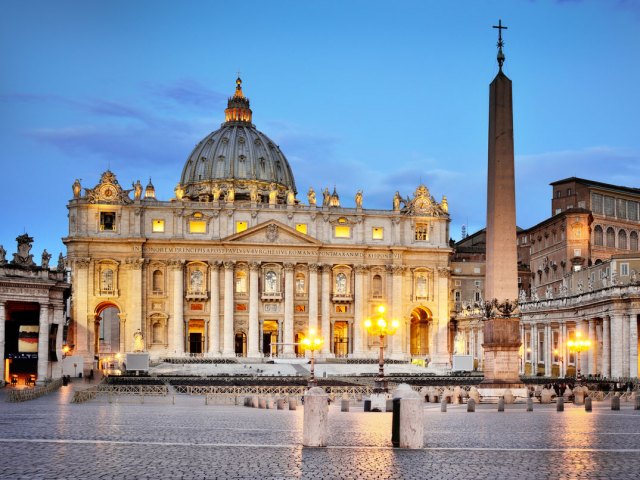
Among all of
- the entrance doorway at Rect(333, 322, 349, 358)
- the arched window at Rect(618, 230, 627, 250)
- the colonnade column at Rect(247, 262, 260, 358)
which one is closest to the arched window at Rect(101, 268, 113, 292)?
the colonnade column at Rect(247, 262, 260, 358)

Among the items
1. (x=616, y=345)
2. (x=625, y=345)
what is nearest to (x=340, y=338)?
(x=616, y=345)

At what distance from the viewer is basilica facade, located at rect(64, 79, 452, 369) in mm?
103688

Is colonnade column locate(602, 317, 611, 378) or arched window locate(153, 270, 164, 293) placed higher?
arched window locate(153, 270, 164, 293)

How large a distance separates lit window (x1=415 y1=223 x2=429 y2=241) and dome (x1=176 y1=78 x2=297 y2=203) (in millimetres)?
26499

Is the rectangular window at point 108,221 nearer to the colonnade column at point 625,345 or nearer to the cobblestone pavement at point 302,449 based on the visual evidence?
the colonnade column at point 625,345

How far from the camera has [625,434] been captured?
2352cm

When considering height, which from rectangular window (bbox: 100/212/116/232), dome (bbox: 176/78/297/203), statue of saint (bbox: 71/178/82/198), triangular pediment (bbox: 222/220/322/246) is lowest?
triangular pediment (bbox: 222/220/322/246)

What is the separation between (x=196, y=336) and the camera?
107 meters

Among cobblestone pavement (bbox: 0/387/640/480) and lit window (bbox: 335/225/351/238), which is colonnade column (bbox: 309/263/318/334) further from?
cobblestone pavement (bbox: 0/387/640/480)

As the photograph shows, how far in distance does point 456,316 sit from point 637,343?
2064 inches

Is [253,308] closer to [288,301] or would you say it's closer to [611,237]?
[288,301]

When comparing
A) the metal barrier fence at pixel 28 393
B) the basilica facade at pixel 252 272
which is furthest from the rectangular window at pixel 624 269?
the metal barrier fence at pixel 28 393

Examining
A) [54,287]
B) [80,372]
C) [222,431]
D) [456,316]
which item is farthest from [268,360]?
[222,431]

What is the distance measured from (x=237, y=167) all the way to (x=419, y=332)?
3725cm
